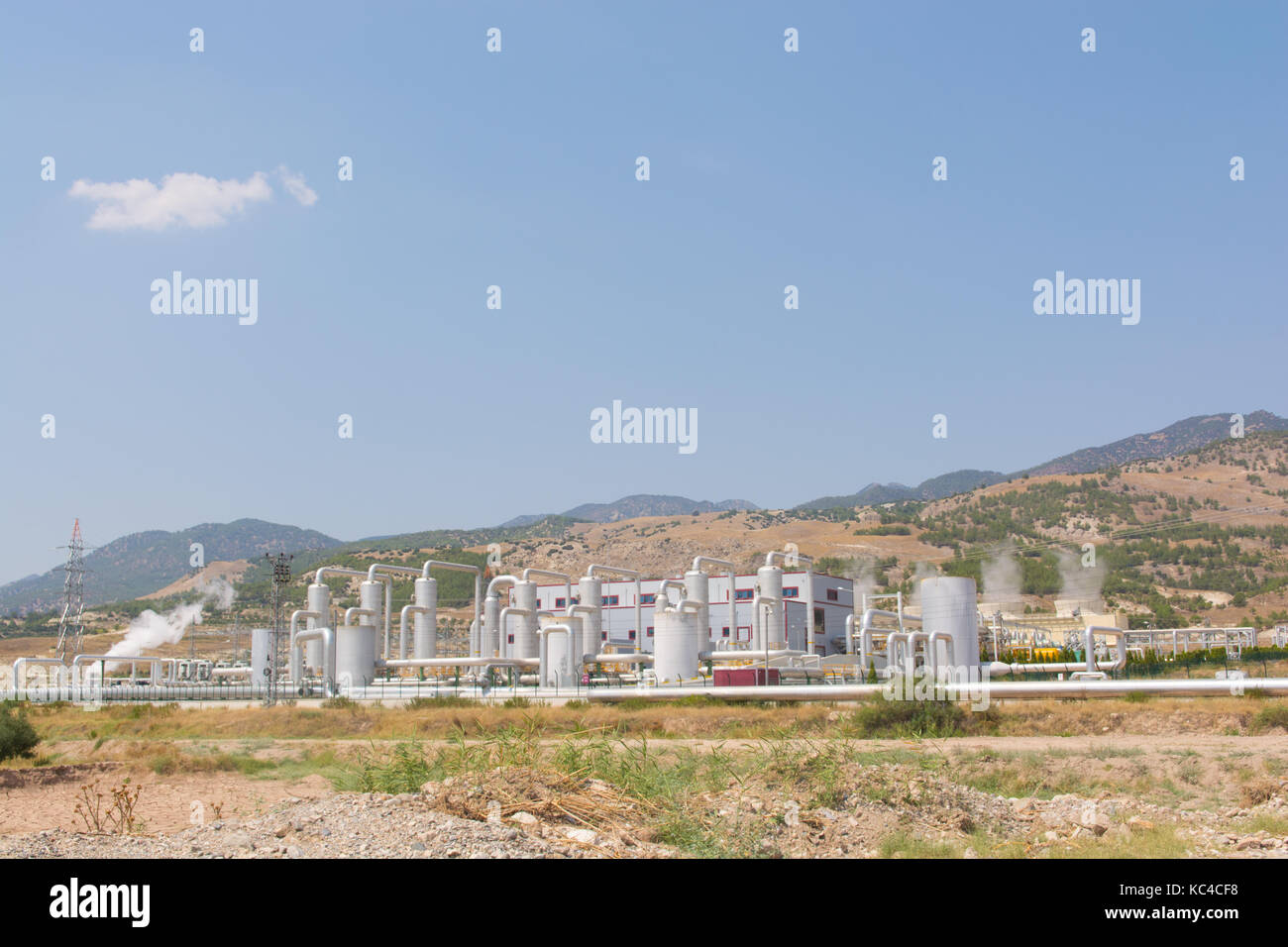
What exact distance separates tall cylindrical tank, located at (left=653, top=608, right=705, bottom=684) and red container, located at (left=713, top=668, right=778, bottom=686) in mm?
2920

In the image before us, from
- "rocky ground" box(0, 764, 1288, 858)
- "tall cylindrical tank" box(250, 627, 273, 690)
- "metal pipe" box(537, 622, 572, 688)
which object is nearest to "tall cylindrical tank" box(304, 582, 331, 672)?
"tall cylindrical tank" box(250, 627, 273, 690)

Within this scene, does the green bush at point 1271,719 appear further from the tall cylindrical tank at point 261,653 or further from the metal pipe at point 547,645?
the tall cylindrical tank at point 261,653

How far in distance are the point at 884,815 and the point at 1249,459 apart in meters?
200

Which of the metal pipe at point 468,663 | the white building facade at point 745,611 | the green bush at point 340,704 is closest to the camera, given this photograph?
the green bush at point 340,704

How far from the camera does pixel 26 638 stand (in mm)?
155125

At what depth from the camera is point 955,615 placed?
57375 mm

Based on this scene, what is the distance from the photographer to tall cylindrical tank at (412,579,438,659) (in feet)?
217

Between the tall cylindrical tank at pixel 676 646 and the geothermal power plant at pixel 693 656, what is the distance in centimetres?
8

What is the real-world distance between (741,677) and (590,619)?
15.0 m

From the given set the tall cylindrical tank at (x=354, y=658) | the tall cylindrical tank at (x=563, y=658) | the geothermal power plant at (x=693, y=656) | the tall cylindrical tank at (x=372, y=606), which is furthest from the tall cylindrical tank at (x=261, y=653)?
the tall cylindrical tank at (x=563, y=658)

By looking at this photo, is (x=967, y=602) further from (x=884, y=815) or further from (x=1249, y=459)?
(x=1249, y=459)

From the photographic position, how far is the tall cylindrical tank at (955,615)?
56.9m

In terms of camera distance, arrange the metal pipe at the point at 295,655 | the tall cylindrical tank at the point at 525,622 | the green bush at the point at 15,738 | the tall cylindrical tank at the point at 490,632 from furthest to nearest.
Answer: the tall cylindrical tank at the point at 490,632
the metal pipe at the point at 295,655
the tall cylindrical tank at the point at 525,622
the green bush at the point at 15,738

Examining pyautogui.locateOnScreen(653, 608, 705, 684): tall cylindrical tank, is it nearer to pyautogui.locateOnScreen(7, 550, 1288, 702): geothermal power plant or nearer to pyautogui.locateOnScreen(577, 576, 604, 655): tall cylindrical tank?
pyautogui.locateOnScreen(7, 550, 1288, 702): geothermal power plant
